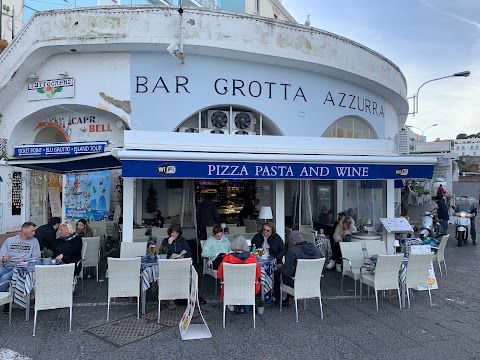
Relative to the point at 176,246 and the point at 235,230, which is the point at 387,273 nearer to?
the point at 176,246

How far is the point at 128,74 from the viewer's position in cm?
1060

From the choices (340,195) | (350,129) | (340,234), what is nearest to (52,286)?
(340,234)

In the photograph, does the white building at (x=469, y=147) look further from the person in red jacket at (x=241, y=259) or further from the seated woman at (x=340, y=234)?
the person in red jacket at (x=241, y=259)

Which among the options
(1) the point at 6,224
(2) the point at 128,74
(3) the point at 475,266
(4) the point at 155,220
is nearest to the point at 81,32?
(2) the point at 128,74

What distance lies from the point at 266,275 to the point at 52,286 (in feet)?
10.7

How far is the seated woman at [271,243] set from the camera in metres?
7.28

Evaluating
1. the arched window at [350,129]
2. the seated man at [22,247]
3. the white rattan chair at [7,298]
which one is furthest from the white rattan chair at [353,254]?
the white rattan chair at [7,298]

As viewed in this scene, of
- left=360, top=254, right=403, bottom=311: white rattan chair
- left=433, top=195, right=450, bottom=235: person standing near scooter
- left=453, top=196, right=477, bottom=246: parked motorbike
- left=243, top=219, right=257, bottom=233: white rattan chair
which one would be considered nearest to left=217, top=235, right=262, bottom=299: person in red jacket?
left=360, top=254, right=403, bottom=311: white rattan chair

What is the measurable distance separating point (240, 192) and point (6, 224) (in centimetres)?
836

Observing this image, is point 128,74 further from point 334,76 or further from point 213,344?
point 213,344

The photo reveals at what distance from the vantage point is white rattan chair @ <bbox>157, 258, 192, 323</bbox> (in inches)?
230

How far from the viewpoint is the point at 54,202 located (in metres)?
13.4

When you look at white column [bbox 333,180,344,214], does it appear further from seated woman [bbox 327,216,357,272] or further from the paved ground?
the paved ground

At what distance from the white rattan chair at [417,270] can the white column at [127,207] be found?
524 centimetres
